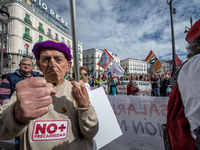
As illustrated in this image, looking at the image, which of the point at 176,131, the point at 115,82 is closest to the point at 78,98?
the point at 176,131

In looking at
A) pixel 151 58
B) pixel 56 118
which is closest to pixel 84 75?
pixel 56 118

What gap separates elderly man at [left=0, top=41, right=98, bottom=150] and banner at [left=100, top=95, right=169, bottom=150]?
1549 mm

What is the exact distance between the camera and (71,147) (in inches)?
35.4

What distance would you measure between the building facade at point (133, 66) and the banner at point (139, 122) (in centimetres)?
6533

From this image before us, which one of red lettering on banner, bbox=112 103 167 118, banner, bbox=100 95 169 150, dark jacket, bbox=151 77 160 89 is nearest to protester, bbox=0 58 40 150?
banner, bbox=100 95 169 150

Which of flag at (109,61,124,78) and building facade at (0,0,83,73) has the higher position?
building facade at (0,0,83,73)

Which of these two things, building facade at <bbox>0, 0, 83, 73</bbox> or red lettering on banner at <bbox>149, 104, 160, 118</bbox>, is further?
building facade at <bbox>0, 0, 83, 73</bbox>

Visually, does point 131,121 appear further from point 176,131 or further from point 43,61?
point 43,61

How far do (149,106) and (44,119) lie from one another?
2.61 m

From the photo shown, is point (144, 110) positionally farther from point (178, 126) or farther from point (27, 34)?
point (27, 34)

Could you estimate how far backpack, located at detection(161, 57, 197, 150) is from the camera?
0.86m

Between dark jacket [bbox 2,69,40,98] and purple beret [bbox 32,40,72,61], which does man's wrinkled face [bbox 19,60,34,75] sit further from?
purple beret [bbox 32,40,72,61]

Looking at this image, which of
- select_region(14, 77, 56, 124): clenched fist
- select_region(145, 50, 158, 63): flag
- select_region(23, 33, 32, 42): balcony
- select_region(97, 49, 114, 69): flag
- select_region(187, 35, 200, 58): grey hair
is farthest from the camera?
select_region(23, 33, 32, 42): balcony

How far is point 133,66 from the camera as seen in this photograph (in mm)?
69938
